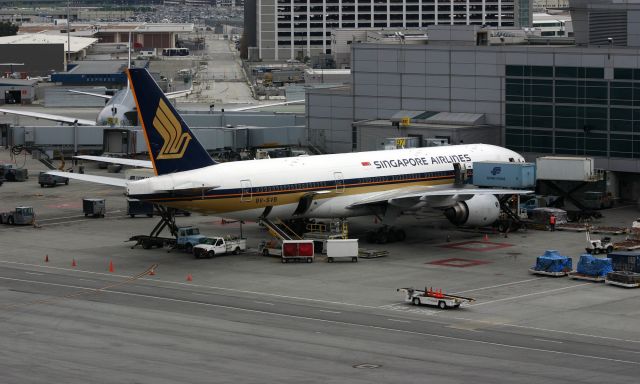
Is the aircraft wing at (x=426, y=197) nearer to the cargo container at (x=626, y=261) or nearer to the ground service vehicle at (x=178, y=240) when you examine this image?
the ground service vehicle at (x=178, y=240)

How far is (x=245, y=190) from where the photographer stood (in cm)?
7181

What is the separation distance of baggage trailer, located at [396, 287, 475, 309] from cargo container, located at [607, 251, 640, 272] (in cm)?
1023

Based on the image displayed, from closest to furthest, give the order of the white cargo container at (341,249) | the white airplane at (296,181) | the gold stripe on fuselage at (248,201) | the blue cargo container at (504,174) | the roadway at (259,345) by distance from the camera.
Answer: the roadway at (259,345) < the white airplane at (296,181) < the gold stripe on fuselage at (248,201) < the white cargo container at (341,249) < the blue cargo container at (504,174)

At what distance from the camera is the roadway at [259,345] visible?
4562cm

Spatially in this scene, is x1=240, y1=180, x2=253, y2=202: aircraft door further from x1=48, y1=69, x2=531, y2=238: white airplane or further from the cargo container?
the cargo container

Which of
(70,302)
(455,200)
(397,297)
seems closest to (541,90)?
(455,200)

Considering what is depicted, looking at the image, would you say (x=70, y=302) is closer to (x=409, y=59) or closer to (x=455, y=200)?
(x=455, y=200)

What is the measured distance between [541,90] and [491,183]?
1414 cm

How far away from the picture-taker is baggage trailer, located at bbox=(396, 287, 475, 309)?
189ft

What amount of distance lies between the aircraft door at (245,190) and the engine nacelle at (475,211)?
12933 mm

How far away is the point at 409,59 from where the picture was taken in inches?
3986

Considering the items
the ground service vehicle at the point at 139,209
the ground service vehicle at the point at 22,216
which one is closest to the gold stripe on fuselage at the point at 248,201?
the ground service vehicle at the point at 139,209

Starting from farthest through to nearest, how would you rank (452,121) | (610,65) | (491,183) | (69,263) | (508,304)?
(452,121) → (610,65) → (491,183) → (69,263) → (508,304)

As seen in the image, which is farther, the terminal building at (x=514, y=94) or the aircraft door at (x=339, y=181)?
the terminal building at (x=514, y=94)
